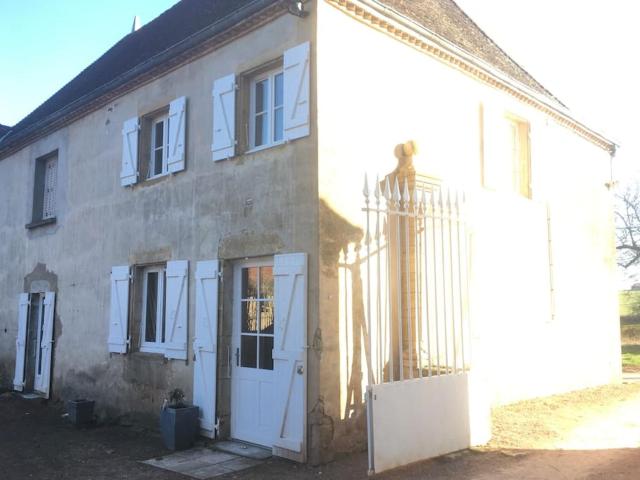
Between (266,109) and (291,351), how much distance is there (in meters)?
2.98

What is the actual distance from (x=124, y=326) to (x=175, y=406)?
6.36 feet

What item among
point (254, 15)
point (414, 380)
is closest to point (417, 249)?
point (414, 380)

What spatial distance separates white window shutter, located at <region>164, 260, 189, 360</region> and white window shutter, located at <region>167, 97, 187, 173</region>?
1.37 metres

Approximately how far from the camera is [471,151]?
28.5 ft

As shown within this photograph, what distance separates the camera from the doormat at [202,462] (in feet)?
19.7

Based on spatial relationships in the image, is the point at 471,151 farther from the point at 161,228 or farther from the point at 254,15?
the point at 161,228

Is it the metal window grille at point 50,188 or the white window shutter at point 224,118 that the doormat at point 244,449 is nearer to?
the white window shutter at point 224,118

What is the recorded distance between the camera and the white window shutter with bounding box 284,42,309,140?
6.45 meters

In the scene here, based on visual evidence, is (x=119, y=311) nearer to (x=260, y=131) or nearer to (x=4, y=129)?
(x=260, y=131)

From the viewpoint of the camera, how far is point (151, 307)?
8719 mm

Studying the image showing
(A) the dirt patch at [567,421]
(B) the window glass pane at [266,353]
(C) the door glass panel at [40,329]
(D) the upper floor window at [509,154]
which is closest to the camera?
(A) the dirt patch at [567,421]

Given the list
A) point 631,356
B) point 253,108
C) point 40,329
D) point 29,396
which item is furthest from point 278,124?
point 631,356

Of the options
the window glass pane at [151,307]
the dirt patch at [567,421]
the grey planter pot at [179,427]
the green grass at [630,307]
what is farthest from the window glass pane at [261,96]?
the green grass at [630,307]

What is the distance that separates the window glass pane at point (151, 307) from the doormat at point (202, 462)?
2.26 m
